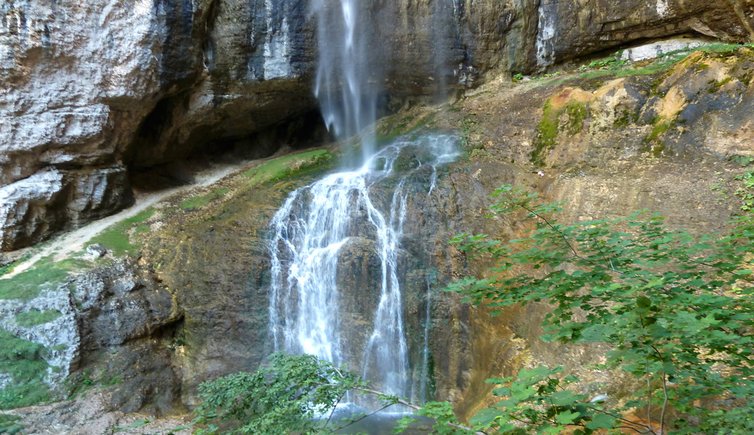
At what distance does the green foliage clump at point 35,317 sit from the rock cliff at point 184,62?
297 cm

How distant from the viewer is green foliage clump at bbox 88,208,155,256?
377 inches

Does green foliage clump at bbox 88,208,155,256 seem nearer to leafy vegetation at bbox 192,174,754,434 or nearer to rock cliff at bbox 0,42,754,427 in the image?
rock cliff at bbox 0,42,754,427

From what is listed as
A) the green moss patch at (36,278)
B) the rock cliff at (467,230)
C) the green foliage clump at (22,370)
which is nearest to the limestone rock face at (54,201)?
the green moss patch at (36,278)

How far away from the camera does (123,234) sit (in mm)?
10094

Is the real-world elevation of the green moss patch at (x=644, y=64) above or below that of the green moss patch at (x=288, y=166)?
above

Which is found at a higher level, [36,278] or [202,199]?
[202,199]

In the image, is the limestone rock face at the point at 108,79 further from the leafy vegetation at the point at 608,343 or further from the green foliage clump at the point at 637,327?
the green foliage clump at the point at 637,327

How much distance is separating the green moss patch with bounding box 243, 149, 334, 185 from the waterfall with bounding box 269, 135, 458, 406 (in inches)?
74.7

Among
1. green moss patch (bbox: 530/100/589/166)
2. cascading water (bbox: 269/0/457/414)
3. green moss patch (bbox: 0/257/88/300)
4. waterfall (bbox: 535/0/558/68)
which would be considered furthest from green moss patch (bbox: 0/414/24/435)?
waterfall (bbox: 535/0/558/68)

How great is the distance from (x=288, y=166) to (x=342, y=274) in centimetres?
429

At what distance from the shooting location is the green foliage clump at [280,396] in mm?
3164

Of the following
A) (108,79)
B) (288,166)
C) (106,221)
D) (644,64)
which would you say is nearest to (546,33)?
(644,64)

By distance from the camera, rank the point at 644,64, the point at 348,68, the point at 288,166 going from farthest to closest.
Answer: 1. the point at 348,68
2. the point at 288,166
3. the point at 644,64

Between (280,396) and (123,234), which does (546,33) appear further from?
(280,396)
